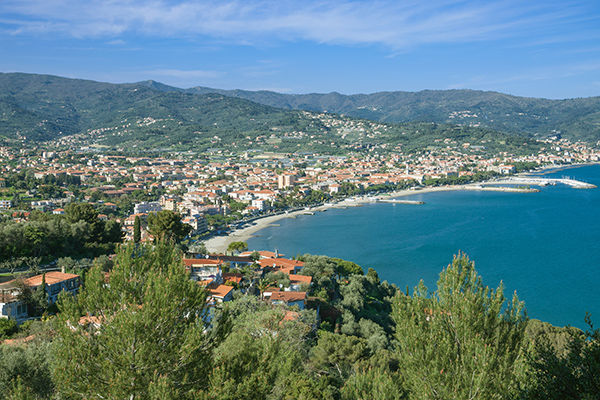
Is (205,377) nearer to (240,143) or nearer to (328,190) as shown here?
(328,190)

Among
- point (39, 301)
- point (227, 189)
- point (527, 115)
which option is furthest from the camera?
point (527, 115)

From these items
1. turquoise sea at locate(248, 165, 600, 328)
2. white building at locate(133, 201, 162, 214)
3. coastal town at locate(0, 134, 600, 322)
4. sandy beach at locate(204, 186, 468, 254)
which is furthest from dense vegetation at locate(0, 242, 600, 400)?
white building at locate(133, 201, 162, 214)

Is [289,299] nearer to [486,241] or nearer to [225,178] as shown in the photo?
[486,241]

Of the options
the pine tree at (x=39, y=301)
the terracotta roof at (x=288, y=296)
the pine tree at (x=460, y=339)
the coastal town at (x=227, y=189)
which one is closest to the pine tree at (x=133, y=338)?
the pine tree at (x=460, y=339)

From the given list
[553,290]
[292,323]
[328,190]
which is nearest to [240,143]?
[328,190]

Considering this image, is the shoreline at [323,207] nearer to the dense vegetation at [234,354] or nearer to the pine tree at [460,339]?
the dense vegetation at [234,354]

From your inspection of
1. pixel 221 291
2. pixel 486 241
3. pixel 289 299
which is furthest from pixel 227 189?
pixel 289 299
